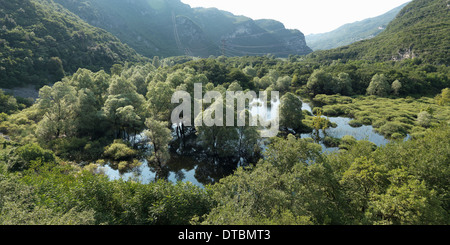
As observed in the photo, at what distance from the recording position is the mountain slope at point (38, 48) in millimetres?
67625

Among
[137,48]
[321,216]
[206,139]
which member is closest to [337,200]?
[321,216]

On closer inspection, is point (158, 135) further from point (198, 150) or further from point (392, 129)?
point (392, 129)

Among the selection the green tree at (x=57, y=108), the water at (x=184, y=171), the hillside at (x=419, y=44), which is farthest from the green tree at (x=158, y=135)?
the hillside at (x=419, y=44)

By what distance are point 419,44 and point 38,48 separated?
219 metres

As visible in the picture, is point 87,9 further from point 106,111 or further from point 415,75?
point 415,75

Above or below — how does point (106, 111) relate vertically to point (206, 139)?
above

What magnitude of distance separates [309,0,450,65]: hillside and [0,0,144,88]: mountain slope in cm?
19516

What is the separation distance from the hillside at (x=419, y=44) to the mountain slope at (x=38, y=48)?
19516 centimetres

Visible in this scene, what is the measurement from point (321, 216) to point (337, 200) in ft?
10.9

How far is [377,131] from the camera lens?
50.8 meters

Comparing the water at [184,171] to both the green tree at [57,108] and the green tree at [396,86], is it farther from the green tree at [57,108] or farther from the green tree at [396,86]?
the green tree at [396,86]

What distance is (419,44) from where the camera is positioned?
136 m

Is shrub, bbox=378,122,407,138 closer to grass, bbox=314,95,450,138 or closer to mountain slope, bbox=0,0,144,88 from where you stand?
grass, bbox=314,95,450,138
